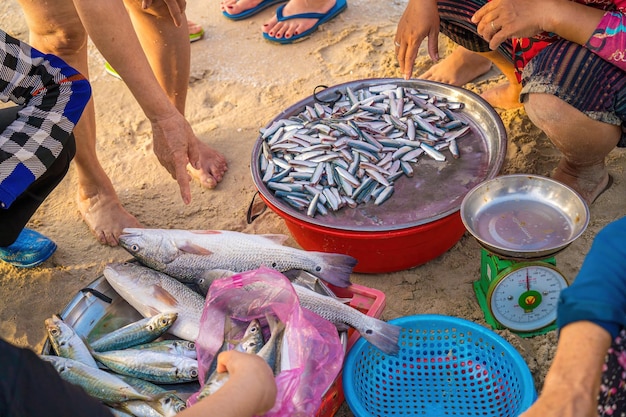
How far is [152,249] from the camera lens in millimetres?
3205

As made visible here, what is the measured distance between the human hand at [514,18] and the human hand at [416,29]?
0.47 meters

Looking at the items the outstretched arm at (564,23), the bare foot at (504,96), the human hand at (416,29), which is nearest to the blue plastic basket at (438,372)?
the outstretched arm at (564,23)

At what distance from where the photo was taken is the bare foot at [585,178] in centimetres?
345

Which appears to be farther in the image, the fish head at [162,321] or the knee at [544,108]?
the knee at [544,108]

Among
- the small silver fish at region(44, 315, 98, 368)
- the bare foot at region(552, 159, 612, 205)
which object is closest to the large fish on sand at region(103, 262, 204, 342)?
the small silver fish at region(44, 315, 98, 368)

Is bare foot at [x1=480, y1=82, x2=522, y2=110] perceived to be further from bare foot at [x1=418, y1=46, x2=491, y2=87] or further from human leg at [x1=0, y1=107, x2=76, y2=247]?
human leg at [x1=0, y1=107, x2=76, y2=247]

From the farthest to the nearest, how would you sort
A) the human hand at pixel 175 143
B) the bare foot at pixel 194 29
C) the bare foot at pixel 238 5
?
the bare foot at pixel 238 5 → the bare foot at pixel 194 29 → the human hand at pixel 175 143

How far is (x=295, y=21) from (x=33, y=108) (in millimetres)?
3023

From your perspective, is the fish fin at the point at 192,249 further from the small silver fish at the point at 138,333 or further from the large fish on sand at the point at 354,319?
the large fish on sand at the point at 354,319

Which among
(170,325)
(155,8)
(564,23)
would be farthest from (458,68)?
(170,325)

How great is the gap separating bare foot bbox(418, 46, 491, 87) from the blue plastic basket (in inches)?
90.1

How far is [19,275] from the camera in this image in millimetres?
3744

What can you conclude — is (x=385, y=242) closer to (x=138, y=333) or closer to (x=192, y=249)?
(x=192, y=249)

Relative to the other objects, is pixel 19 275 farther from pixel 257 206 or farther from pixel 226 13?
pixel 226 13
